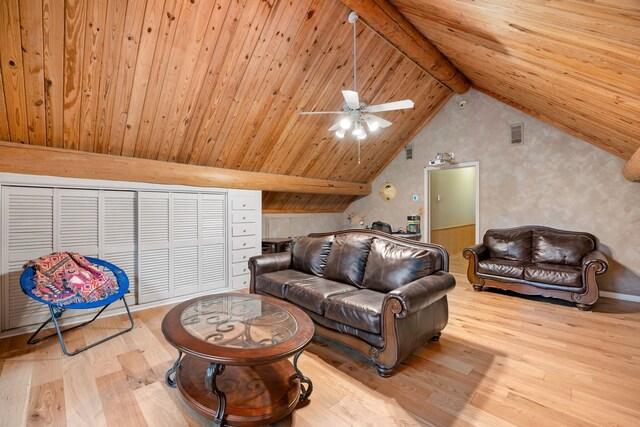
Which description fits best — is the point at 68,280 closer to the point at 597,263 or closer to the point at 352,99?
the point at 352,99

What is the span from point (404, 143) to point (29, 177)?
5860 millimetres

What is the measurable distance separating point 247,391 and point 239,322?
43 centimetres

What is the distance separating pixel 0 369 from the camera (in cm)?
224

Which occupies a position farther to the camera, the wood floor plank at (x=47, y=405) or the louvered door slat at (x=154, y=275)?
the louvered door slat at (x=154, y=275)

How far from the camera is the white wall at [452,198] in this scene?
645cm

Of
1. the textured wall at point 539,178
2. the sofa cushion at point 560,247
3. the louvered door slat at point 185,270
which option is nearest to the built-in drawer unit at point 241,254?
the louvered door slat at point 185,270

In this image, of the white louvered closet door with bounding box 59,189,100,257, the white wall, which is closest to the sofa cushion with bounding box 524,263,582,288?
the white wall

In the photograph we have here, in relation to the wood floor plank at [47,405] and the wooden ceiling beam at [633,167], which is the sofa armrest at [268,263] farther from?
the wooden ceiling beam at [633,167]

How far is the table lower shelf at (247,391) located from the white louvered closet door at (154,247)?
1.88m

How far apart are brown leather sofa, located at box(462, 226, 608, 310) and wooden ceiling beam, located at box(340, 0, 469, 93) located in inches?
106

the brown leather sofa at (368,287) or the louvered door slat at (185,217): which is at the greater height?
the louvered door slat at (185,217)

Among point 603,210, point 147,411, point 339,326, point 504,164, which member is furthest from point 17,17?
point 603,210

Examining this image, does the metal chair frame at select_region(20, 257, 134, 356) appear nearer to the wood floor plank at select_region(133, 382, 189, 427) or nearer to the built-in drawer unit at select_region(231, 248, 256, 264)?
the wood floor plank at select_region(133, 382, 189, 427)

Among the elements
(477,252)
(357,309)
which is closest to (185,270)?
(357,309)
